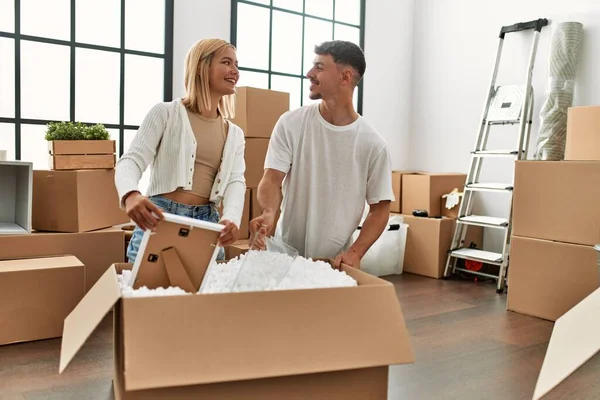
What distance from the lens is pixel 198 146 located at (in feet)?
6.23

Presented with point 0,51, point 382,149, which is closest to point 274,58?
point 0,51

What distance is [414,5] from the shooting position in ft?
18.3

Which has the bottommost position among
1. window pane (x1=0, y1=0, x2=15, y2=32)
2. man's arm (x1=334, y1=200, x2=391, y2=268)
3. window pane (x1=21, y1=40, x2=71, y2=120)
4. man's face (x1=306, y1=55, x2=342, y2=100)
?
man's arm (x1=334, y1=200, x2=391, y2=268)

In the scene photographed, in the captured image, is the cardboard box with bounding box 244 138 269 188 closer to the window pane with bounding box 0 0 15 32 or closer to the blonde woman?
the window pane with bounding box 0 0 15 32

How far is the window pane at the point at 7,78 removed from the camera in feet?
11.5

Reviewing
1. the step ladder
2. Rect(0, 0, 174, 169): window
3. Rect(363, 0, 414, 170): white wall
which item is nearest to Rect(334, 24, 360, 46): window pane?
Rect(363, 0, 414, 170): white wall

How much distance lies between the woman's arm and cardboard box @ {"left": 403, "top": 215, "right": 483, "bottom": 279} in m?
3.26

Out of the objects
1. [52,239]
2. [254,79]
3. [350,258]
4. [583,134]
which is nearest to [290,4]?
[254,79]

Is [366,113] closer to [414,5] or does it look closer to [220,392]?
[414,5]

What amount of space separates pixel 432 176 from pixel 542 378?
13.0 ft

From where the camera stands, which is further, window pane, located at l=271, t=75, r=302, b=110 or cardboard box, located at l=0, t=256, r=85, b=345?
window pane, located at l=271, t=75, r=302, b=110

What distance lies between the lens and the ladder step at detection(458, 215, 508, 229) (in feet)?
14.1

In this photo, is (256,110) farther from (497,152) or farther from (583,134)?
(583,134)

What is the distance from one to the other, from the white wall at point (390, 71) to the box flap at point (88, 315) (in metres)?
4.36
